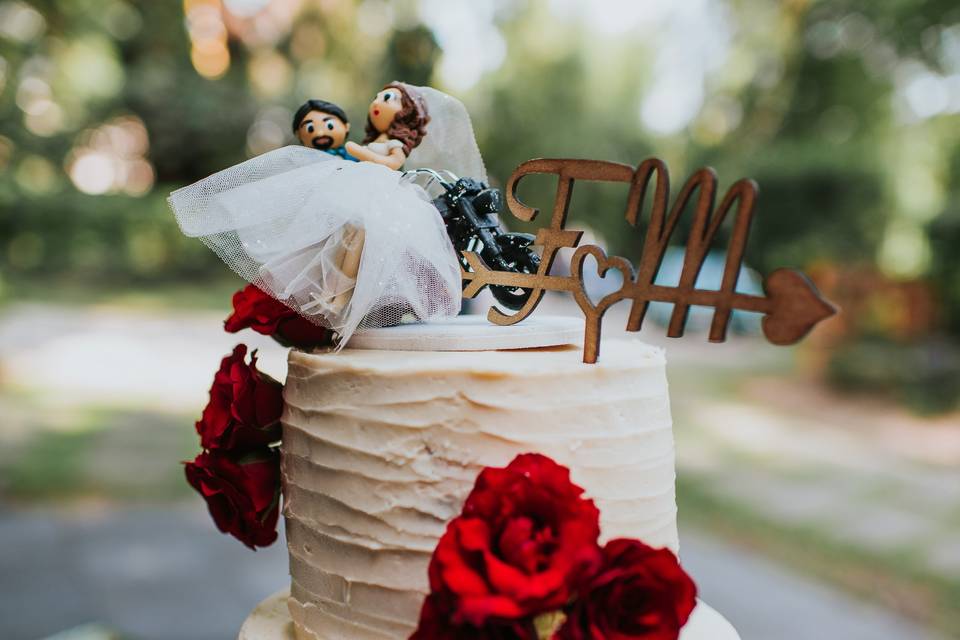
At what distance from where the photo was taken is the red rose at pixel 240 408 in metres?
1.42

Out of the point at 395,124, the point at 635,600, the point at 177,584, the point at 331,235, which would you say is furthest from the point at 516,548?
the point at 177,584

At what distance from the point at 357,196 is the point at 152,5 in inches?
400

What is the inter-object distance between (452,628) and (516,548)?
0.13 m

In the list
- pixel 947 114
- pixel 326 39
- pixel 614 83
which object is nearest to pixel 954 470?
pixel 947 114

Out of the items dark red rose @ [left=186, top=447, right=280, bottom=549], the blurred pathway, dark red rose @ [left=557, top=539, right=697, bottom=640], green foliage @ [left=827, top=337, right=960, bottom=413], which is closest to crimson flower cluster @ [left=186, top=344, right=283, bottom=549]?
dark red rose @ [left=186, top=447, right=280, bottom=549]

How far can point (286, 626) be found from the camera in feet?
4.77

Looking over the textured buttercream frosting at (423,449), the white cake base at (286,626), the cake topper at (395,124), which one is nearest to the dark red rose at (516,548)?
the textured buttercream frosting at (423,449)

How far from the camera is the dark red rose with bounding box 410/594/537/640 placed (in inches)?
38.8

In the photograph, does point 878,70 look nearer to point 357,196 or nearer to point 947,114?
point 947,114

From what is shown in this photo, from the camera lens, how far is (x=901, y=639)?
380 cm

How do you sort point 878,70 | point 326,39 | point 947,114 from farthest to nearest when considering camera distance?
point 326,39 < point 878,70 < point 947,114

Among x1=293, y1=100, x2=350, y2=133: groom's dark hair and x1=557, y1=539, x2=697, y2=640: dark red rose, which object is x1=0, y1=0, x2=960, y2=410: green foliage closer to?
x1=293, y1=100, x2=350, y2=133: groom's dark hair

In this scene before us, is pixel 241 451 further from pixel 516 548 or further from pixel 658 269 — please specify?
pixel 658 269

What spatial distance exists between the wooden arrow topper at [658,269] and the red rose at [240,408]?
395mm
